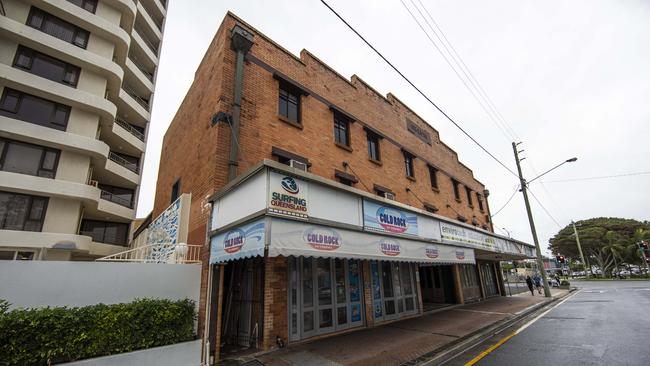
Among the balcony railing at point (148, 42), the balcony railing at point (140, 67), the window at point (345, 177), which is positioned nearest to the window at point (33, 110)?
the balcony railing at point (140, 67)

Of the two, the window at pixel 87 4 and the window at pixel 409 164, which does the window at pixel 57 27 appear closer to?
the window at pixel 87 4

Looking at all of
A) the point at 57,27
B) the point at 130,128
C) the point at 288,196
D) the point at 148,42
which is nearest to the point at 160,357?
the point at 288,196

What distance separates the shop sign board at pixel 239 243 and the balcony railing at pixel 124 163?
20646 mm

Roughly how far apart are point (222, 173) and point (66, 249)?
563 inches

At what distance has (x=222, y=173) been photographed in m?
8.34

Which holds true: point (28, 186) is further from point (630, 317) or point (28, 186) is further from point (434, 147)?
point (630, 317)

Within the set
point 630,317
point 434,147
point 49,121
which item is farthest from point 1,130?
point 630,317

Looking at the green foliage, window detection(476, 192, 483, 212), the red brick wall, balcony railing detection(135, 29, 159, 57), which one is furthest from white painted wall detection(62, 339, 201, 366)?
balcony railing detection(135, 29, 159, 57)

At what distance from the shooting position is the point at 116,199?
22.6 metres

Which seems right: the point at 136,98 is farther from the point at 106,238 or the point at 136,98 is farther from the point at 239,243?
the point at 239,243

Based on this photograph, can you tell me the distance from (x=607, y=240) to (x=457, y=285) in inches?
2107

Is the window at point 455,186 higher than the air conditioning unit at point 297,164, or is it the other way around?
the window at point 455,186

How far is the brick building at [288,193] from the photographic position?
671 centimetres

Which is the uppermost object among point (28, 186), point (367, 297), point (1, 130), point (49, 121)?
point (49, 121)
